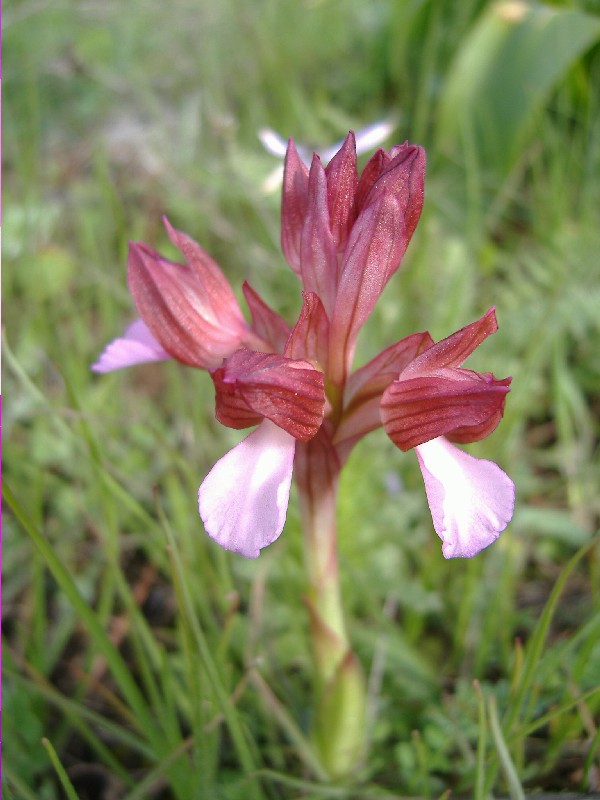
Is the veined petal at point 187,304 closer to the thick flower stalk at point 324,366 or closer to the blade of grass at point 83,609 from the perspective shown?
the thick flower stalk at point 324,366

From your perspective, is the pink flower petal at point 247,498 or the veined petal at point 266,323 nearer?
the pink flower petal at point 247,498

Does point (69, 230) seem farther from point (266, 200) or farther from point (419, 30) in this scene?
point (419, 30)

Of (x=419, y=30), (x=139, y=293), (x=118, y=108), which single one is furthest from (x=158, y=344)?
(x=118, y=108)

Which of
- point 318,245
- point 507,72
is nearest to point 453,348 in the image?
point 318,245

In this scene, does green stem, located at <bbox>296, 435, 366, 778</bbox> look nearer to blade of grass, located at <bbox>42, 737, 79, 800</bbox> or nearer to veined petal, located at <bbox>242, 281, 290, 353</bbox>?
veined petal, located at <bbox>242, 281, 290, 353</bbox>

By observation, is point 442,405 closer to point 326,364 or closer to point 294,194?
point 326,364

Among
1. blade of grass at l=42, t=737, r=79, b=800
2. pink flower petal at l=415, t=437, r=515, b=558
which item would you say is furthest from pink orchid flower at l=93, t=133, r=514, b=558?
blade of grass at l=42, t=737, r=79, b=800

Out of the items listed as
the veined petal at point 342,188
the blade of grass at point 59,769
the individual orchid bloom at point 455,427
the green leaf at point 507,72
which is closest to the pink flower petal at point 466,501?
the individual orchid bloom at point 455,427
